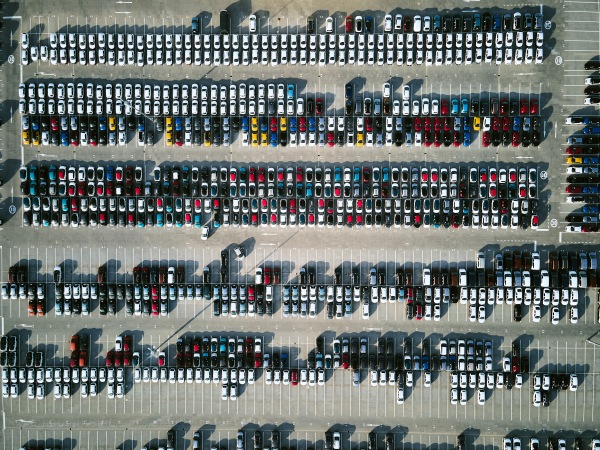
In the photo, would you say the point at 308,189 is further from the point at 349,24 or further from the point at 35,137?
the point at 35,137

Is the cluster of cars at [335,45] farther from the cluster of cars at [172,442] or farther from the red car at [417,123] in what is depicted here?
the cluster of cars at [172,442]

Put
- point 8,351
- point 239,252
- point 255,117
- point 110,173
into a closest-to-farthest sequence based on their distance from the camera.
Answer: point 239,252 < point 255,117 < point 110,173 < point 8,351

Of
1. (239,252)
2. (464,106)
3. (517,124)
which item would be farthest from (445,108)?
(239,252)

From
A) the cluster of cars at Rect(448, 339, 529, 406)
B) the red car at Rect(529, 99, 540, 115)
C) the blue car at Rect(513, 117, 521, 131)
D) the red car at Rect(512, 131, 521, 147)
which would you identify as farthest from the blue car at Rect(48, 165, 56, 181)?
the red car at Rect(529, 99, 540, 115)

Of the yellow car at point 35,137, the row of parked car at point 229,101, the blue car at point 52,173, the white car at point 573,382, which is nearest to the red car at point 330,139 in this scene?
the row of parked car at point 229,101

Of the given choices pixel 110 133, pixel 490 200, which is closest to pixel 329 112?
pixel 490 200

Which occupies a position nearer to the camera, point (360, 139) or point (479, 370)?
point (360, 139)
